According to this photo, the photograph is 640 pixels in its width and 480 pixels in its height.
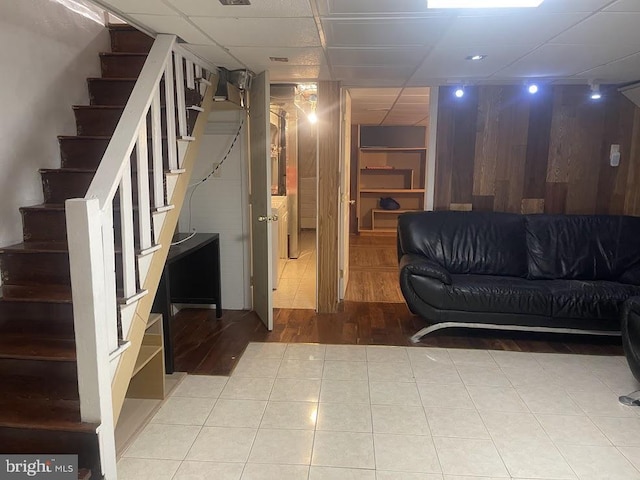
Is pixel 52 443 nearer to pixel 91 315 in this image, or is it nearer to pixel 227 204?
pixel 91 315

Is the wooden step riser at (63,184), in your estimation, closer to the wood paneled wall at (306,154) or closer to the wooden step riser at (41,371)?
the wooden step riser at (41,371)

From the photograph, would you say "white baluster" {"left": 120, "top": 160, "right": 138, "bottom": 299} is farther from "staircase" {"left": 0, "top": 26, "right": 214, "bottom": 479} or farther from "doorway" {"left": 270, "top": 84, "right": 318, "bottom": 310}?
"doorway" {"left": 270, "top": 84, "right": 318, "bottom": 310}

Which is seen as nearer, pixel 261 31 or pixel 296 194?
pixel 261 31

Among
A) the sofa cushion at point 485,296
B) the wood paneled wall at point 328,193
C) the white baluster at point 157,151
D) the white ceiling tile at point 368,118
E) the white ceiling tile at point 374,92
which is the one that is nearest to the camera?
the white baluster at point 157,151

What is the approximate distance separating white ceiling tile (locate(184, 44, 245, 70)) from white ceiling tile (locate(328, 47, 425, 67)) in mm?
692

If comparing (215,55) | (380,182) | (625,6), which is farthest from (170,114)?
(380,182)

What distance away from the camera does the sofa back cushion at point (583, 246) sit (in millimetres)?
3836

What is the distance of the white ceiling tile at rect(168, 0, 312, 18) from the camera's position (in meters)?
2.03

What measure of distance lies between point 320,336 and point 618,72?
124 inches

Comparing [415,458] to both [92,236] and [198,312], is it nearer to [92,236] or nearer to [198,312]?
[92,236]

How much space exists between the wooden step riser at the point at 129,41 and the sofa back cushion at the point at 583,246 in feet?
11.5

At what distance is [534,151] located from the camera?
4.26 m

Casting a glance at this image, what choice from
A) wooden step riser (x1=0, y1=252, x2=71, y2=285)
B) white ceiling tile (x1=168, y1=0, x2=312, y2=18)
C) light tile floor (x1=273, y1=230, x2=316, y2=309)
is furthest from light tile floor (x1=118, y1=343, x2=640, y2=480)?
white ceiling tile (x1=168, y1=0, x2=312, y2=18)

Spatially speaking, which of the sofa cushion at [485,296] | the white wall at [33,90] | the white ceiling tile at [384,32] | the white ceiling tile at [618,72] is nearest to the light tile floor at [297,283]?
the sofa cushion at [485,296]
